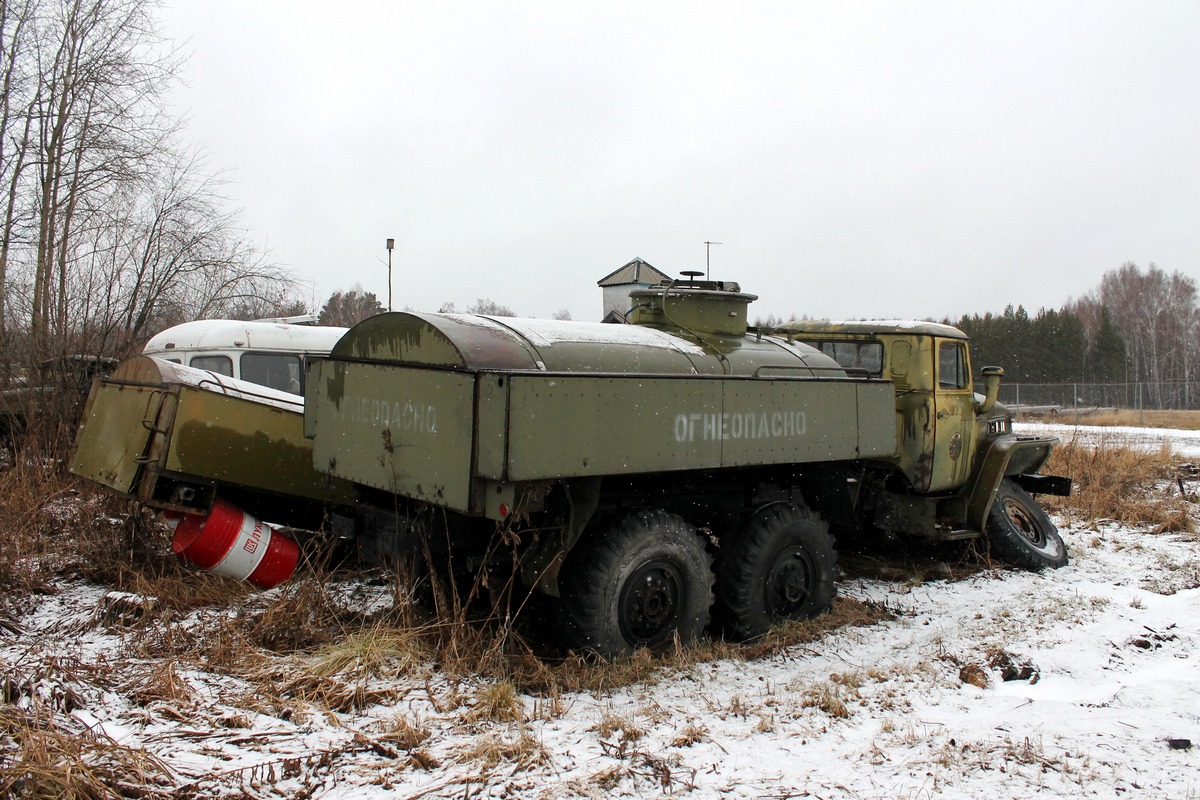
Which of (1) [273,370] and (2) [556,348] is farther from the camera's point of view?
(1) [273,370]

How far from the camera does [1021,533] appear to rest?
288 inches

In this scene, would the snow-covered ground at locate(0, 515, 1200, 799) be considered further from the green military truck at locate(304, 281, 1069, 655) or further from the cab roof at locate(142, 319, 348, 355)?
the cab roof at locate(142, 319, 348, 355)

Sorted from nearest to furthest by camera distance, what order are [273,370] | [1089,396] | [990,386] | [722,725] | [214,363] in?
[722,725], [990,386], [214,363], [273,370], [1089,396]

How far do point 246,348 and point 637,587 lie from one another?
6019 millimetres

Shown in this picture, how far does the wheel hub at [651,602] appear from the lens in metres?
4.63

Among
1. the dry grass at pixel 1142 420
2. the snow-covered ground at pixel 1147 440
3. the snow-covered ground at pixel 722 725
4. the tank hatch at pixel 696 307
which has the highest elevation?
the tank hatch at pixel 696 307

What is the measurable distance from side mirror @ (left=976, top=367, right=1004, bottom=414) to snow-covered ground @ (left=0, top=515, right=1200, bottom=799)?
2304mm

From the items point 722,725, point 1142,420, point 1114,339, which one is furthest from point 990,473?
point 1114,339

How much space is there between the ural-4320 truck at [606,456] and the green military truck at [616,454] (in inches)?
0.4

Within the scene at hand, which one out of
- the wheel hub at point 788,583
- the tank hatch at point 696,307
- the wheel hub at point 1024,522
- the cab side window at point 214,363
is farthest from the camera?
the cab side window at point 214,363

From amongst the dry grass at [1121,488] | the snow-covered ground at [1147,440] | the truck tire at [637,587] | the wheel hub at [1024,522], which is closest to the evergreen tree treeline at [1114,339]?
the snow-covered ground at [1147,440]

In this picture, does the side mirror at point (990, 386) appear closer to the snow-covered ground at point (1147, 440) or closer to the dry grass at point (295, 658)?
the dry grass at point (295, 658)

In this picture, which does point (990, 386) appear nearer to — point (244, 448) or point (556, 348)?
point (556, 348)

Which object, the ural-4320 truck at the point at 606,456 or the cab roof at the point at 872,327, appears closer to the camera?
the ural-4320 truck at the point at 606,456
